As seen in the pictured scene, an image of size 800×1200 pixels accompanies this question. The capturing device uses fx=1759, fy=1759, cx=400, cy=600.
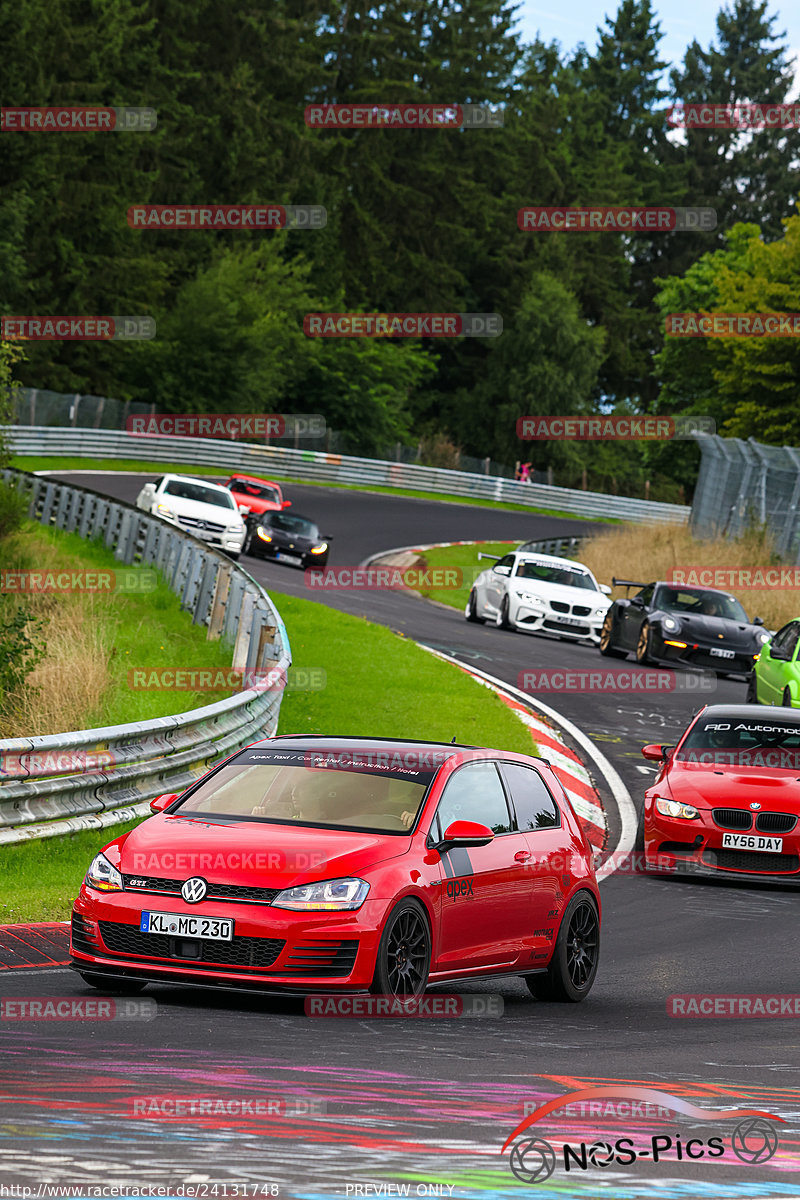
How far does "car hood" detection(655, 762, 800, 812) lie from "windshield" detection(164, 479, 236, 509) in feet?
69.3

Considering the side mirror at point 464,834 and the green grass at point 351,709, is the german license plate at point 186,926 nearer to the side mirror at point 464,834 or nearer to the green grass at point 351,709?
the side mirror at point 464,834

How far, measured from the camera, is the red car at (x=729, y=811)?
1430cm

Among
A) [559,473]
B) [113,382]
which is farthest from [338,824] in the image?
[559,473]

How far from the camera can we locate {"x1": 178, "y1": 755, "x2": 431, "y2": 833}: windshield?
8.97 m

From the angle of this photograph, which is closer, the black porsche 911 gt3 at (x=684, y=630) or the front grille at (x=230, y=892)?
the front grille at (x=230, y=892)

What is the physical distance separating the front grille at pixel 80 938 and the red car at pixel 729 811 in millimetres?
7225

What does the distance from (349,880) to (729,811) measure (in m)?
6.97

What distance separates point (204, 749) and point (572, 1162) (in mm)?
9336

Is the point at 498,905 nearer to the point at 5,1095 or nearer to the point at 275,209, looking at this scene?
the point at 5,1095

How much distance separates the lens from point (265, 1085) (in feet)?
20.3

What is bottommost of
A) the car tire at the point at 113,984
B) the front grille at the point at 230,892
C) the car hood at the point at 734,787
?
the car tire at the point at 113,984

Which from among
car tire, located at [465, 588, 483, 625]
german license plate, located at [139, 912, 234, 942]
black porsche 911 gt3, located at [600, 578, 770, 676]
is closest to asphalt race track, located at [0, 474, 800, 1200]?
german license plate, located at [139, 912, 234, 942]

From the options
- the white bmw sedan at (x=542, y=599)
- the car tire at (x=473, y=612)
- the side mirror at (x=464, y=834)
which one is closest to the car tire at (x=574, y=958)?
the side mirror at (x=464, y=834)

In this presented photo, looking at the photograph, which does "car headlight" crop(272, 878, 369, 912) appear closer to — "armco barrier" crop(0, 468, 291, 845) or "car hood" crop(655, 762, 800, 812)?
"armco barrier" crop(0, 468, 291, 845)
